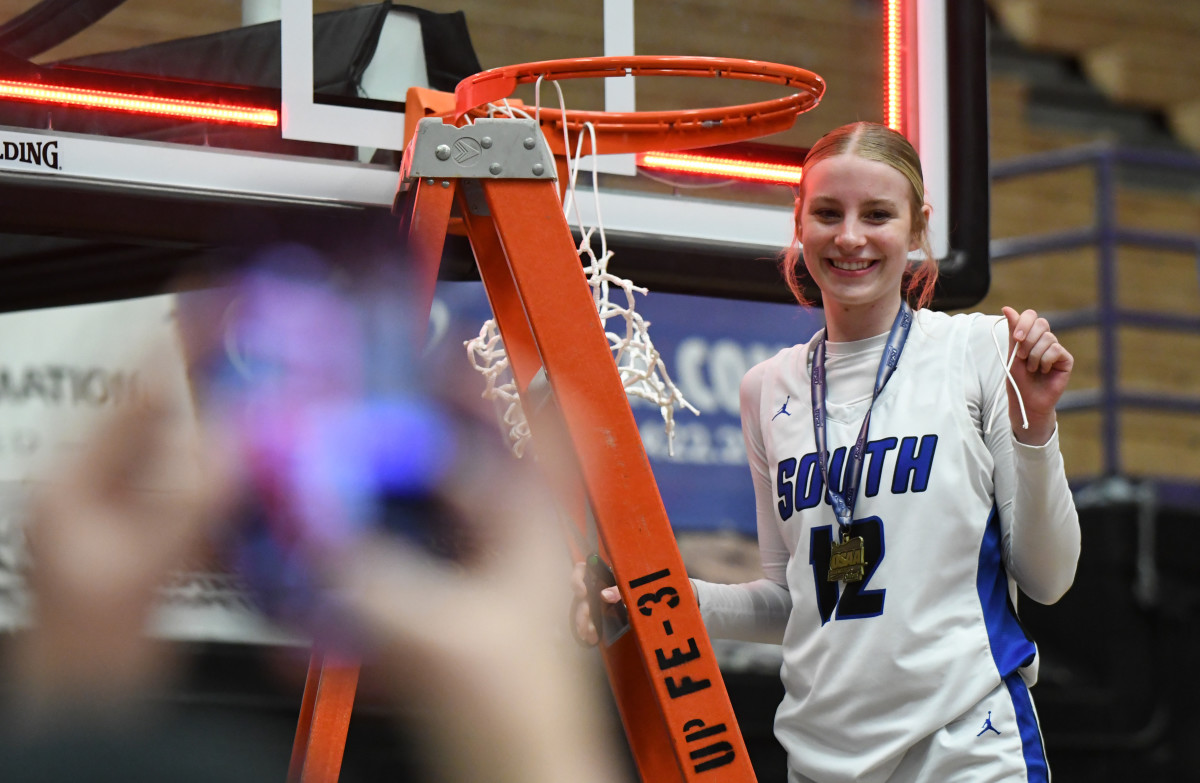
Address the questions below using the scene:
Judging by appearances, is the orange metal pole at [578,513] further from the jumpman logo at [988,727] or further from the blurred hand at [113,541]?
the blurred hand at [113,541]

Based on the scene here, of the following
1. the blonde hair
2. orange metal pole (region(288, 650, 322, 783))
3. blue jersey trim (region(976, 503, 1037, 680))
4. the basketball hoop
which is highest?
the basketball hoop

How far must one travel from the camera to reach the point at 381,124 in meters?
1.83

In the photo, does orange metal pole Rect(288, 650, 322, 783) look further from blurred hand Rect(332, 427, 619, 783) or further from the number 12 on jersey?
blurred hand Rect(332, 427, 619, 783)

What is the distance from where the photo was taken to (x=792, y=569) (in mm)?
1338

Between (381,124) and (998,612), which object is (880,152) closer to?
(998,612)

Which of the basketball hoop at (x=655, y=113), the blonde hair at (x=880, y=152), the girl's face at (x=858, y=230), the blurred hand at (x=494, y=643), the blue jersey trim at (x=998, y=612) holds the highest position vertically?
the basketball hoop at (x=655, y=113)

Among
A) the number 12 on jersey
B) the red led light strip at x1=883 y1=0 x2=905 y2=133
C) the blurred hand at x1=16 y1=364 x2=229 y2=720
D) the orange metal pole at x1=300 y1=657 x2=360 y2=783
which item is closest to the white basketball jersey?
the number 12 on jersey

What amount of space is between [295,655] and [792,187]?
135 cm

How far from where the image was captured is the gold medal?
1253 mm

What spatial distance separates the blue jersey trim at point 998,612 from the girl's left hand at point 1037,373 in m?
0.12

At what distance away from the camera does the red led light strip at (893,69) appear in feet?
6.88

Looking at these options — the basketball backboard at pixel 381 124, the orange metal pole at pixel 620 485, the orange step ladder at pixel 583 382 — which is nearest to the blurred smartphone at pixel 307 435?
the basketball backboard at pixel 381 124

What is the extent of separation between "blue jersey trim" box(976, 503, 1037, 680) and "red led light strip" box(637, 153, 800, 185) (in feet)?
2.80

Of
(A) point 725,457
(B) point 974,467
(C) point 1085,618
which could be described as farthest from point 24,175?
(C) point 1085,618
